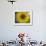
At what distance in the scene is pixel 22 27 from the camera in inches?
214

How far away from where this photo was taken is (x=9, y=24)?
17.9 ft

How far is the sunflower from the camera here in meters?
5.42

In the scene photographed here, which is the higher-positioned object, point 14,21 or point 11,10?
point 11,10

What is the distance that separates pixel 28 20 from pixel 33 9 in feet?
1.55

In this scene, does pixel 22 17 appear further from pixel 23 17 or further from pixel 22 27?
pixel 22 27

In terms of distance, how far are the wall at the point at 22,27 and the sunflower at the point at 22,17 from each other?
16 centimetres

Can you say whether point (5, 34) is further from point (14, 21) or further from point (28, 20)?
point (28, 20)

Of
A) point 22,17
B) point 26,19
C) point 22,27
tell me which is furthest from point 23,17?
point 22,27

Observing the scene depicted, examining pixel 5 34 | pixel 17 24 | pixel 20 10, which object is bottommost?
pixel 5 34

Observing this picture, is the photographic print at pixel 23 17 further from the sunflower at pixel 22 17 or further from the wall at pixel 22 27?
the wall at pixel 22 27

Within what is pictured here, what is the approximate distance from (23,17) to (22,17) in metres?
0.04

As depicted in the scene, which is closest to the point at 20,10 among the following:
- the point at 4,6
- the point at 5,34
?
the point at 4,6

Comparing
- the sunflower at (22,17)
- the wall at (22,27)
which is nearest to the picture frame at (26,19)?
the sunflower at (22,17)

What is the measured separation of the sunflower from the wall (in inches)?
6.4
